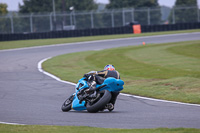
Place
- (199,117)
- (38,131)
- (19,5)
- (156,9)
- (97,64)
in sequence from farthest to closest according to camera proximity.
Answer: (19,5) < (156,9) < (97,64) < (199,117) < (38,131)

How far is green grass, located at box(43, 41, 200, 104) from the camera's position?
37.0ft

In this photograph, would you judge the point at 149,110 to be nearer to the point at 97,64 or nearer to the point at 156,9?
the point at 97,64

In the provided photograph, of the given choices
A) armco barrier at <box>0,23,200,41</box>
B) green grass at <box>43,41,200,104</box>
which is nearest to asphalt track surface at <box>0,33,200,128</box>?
green grass at <box>43,41,200,104</box>

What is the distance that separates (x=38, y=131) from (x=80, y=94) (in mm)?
2376

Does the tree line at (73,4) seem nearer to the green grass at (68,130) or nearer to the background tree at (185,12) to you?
the background tree at (185,12)

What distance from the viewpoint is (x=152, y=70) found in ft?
54.2

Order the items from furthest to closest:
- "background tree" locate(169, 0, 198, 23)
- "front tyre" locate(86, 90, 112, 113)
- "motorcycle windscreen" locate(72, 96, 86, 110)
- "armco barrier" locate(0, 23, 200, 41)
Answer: "background tree" locate(169, 0, 198, 23)
"armco barrier" locate(0, 23, 200, 41)
"motorcycle windscreen" locate(72, 96, 86, 110)
"front tyre" locate(86, 90, 112, 113)

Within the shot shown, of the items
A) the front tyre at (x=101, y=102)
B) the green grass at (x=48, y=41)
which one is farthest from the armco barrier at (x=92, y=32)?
the front tyre at (x=101, y=102)

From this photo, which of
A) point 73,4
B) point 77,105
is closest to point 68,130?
point 77,105

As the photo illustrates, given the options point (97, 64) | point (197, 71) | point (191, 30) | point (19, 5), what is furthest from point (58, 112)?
point (19, 5)

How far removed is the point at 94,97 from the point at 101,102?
318 millimetres

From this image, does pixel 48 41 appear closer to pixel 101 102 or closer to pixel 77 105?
pixel 77 105

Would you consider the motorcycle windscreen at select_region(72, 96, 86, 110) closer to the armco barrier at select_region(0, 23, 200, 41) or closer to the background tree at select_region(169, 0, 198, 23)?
the armco barrier at select_region(0, 23, 200, 41)

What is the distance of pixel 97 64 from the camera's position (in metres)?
19.2
